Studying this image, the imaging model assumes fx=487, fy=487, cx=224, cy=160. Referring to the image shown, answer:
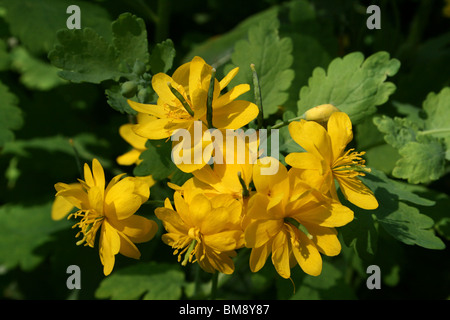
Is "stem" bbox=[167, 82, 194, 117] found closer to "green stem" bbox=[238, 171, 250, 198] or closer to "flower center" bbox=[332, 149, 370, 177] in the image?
"green stem" bbox=[238, 171, 250, 198]

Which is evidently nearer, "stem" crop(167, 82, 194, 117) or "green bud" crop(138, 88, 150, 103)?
"stem" crop(167, 82, 194, 117)

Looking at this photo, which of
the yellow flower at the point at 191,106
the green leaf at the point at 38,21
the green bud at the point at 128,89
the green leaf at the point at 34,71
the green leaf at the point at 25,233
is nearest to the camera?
the yellow flower at the point at 191,106

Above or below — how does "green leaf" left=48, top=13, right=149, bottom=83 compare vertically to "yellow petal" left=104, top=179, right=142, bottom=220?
above

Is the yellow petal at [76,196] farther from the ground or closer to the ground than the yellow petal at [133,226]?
farther from the ground

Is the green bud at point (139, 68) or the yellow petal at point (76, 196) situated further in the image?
the green bud at point (139, 68)

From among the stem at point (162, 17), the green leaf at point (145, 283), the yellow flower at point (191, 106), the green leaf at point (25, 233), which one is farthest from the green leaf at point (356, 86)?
the green leaf at point (25, 233)

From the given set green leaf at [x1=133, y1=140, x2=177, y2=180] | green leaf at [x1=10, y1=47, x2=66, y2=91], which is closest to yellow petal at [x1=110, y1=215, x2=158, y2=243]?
green leaf at [x1=133, y1=140, x2=177, y2=180]

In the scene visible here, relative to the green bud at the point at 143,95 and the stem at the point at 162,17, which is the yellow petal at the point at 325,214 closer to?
the green bud at the point at 143,95

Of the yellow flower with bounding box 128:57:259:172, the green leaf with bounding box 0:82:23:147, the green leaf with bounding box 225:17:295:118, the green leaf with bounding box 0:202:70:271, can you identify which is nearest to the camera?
the yellow flower with bounding box 128:57:259:172
